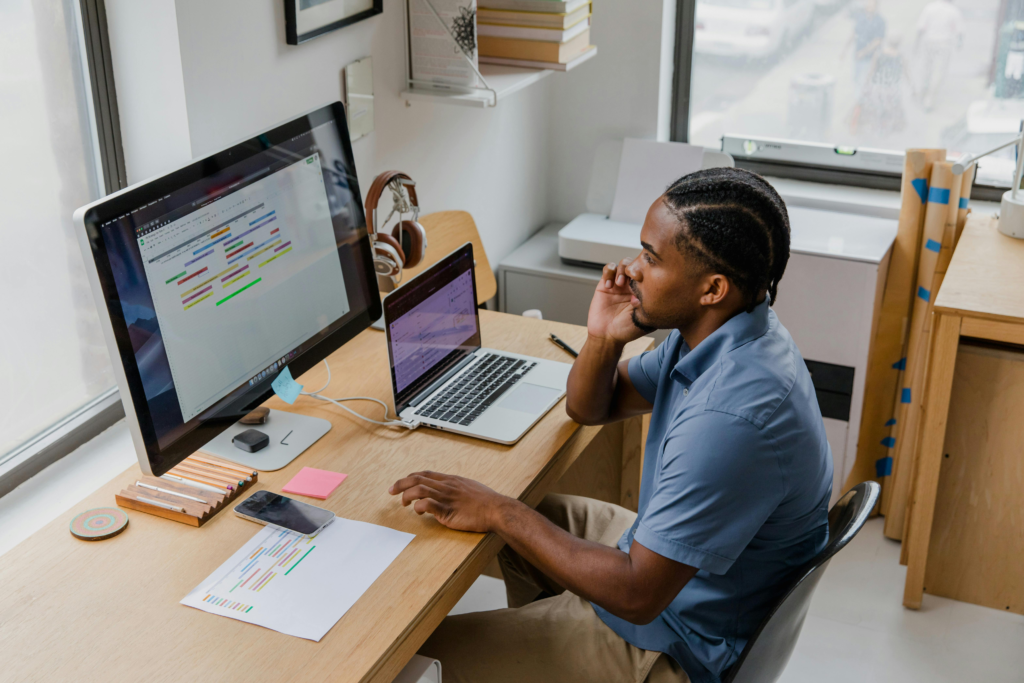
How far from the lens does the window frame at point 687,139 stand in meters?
2.85

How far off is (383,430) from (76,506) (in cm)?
47

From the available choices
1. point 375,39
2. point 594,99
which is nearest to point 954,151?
point 594,99

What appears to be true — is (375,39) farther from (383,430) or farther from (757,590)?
(757,590)

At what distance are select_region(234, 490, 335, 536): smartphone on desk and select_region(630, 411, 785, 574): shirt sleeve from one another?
45 centimetres

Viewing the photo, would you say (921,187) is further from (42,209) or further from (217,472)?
(42,209)

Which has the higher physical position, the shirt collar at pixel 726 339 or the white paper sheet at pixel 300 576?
the shirt collar at pixel 726 339

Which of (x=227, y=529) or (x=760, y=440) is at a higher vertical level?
(x=760, y=440)

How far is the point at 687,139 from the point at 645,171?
0.35m

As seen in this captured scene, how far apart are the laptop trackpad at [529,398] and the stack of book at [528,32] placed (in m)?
0.97

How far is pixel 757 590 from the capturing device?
1.36 metres

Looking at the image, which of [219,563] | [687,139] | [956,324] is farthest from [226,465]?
[687,139]

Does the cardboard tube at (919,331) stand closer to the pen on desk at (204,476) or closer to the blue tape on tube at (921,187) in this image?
the blue tape on tube at (921,187)

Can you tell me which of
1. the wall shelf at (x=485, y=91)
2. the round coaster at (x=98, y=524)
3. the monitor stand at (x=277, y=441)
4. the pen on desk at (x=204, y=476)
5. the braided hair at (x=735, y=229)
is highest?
the wall shelf at (x=485, y=91)

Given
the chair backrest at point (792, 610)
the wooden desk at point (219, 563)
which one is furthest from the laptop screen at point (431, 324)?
the chair backrest at point (792, 610)
